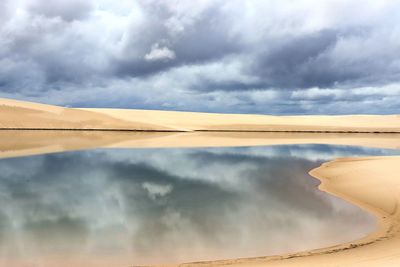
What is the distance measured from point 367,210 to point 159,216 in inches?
228

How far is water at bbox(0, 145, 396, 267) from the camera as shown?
8281mm

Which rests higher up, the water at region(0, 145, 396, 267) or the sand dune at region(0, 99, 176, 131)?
the sand dune at region(0, 99, 176, 131)

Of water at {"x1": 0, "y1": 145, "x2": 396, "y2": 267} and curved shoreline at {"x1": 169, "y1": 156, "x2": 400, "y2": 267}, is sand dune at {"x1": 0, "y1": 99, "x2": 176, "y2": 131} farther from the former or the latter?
curved shoreline at {"x1": 169, "y1": 156, "x2": 400, "y2": 267}

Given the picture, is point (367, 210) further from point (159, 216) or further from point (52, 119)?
point (52, 119)

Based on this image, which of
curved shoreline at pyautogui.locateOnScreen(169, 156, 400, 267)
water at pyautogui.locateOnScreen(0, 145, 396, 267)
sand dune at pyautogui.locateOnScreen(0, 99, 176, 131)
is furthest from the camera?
sand dune at pyautogui.locateOnScreen(0, 99, 176, 131)

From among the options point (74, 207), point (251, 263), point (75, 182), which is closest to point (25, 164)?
point (75, 182)

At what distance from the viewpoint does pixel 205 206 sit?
12461 mm

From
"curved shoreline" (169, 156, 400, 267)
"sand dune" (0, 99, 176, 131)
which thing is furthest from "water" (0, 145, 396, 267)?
"sand dune" (0, 99, 176, 131)

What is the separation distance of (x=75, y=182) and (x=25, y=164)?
252 inches

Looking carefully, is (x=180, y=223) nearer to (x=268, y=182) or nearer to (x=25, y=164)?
(x=268, y=182)

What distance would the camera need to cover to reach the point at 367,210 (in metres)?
12.3

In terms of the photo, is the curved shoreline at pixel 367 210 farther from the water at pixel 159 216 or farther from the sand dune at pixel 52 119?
the sand dune at pixel 52 119

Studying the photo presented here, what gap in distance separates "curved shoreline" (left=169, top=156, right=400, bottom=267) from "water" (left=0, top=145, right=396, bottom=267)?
16.5 inches

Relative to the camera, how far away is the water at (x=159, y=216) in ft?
27.2
